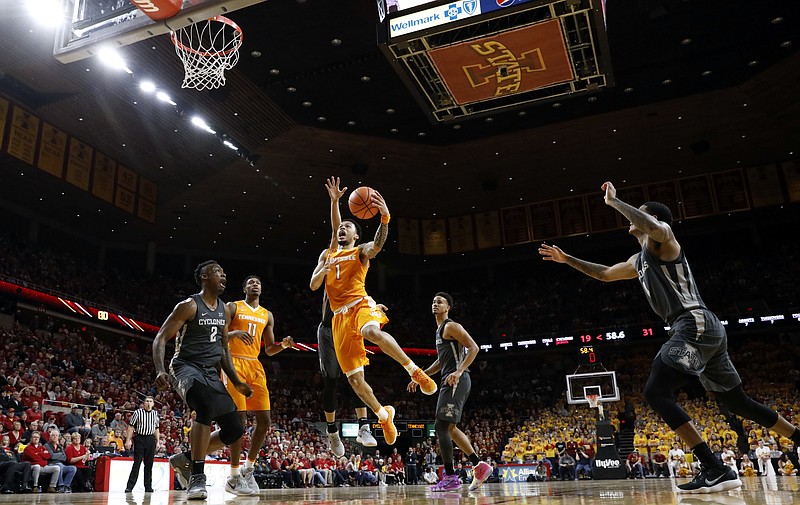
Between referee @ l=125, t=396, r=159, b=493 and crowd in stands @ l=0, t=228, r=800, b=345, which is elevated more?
crowd in stands @ l=0, t=228, r=800, b=345

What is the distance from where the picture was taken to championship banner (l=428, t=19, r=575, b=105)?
10789 millimetres

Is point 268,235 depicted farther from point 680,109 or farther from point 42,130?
point 680,109

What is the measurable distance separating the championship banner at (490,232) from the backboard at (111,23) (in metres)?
20.3

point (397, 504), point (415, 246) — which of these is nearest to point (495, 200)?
point (415, 246)

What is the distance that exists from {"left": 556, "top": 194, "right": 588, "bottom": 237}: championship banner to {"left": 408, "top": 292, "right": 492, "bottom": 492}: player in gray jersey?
1818 centimetres

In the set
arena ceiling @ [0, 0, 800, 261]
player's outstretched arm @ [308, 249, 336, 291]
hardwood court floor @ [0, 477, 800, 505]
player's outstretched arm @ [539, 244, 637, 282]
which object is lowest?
hardwood court floor @ [0, 477, 800, 505]

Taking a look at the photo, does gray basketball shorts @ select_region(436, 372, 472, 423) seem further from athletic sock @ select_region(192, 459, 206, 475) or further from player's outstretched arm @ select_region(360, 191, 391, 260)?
athletic sock @ select_region(192, 459, 206, 475)

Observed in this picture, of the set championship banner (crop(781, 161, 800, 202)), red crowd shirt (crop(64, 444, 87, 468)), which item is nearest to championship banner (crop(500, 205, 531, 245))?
championship banner (crop(781, 161, 800, 202))

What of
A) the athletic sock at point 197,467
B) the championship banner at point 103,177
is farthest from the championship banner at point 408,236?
the athletic sock at point 197,467

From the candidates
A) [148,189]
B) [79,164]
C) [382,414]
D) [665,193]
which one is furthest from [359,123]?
[382,414]

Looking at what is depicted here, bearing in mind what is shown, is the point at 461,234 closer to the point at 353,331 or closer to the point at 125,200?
the point at 125,200

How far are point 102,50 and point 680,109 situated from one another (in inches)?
658

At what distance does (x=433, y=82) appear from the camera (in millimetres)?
11961

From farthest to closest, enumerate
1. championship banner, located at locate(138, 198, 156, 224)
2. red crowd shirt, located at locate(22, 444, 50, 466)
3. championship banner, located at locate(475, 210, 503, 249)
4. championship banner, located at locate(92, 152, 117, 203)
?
championship banner, located at locate(475, 210, 503, 249) → championship banner, located at locate(138, 198, 156, 224) → championship banner, located at locate(92, 152, 117, 203) → red crowd shirt, located at locate(22, 444, 50, 466)
